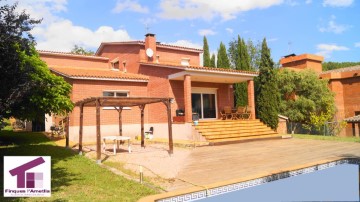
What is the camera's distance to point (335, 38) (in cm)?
1881

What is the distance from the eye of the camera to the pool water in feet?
21.9

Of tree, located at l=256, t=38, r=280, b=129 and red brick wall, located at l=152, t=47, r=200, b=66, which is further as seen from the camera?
red brick wall, located at l=152, t=47, r=200, b=66

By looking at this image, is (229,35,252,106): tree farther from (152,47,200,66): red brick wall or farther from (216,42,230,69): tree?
(152,47,200,66): red brick wall

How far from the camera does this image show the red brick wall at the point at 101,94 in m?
18.5

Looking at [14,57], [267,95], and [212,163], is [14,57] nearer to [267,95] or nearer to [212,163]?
[212,163]

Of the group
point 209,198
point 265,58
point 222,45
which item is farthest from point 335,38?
point 209,198

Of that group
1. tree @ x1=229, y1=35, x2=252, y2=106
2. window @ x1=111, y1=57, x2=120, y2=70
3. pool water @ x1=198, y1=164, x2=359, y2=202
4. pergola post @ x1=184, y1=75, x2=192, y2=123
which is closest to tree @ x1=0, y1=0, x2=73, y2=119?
pool water @ x1=198, y1=164, x2=359, y2=202

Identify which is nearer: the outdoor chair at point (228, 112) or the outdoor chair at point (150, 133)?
the outdoor chair at point (150, 133)

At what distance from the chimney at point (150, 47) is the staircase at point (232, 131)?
334 inches

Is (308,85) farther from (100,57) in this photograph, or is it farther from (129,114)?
(100,57)

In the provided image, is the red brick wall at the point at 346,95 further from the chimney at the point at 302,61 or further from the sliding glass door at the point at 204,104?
the sliding glass door at the point at 204,104

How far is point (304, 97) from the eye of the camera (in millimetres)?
29125

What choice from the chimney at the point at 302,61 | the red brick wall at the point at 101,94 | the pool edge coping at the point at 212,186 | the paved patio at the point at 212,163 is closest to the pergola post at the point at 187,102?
the paved patio at the point at 212,163

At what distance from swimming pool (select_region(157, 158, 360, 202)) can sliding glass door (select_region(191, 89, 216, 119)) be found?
14.1m
